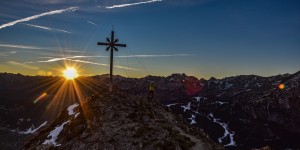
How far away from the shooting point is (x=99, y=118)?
38906mm

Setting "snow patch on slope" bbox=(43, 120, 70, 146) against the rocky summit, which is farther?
"snow patch on slope" bbox=(43, 120, 70, 146)

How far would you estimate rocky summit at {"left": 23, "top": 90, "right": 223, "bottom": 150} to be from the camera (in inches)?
1393

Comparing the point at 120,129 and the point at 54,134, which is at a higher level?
the point at 120,129

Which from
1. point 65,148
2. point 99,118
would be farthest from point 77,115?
point 65,148

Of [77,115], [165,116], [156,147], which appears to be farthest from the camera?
[165,116]

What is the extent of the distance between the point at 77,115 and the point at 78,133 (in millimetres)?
4440

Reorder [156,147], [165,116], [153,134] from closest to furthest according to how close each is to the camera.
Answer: [156,147] < [153,134] < [165,116]

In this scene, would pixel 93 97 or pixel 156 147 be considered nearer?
pixel 156 147

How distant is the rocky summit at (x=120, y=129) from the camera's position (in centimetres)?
3538

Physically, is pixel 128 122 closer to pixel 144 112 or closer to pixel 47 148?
pixel 144 112

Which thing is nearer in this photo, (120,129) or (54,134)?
(120,129)

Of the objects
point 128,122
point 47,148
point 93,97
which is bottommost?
point 47,148

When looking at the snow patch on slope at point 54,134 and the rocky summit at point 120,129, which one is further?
the snow patch on slope at point 54,134

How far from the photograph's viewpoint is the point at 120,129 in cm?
3722
